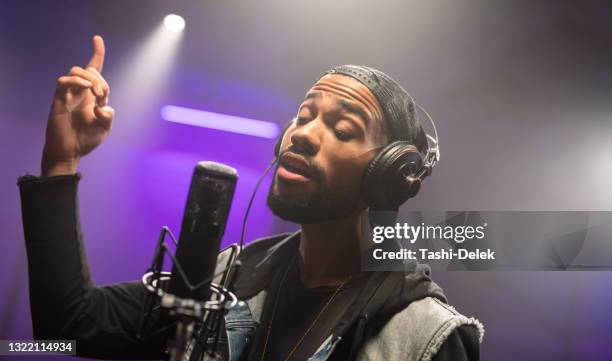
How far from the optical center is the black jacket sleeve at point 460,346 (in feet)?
4.26

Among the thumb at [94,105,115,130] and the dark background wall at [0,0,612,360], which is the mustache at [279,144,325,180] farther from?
the dark background wall at [0,0,612,360]

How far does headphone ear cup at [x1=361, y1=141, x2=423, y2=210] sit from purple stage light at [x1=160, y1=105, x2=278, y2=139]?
1.05 meters

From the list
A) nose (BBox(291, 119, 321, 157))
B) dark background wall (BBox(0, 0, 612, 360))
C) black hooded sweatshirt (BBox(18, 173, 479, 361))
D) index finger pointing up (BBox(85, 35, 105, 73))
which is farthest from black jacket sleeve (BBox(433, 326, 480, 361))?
index finger pointing up (BBox(85, 35, 105, 73))

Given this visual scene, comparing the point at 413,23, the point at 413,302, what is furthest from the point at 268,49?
the point at 413,302

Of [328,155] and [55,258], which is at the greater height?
[328,155]

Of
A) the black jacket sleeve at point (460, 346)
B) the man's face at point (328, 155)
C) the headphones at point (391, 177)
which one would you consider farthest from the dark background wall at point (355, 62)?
the man's face at point (328, 155)

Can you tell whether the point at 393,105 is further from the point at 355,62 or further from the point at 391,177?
the point at 355,62

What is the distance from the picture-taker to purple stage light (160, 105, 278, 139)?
7.41 feet

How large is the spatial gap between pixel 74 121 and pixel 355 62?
5.77ft

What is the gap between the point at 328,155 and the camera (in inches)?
57.4

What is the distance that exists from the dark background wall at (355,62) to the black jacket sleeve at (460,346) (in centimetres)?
60

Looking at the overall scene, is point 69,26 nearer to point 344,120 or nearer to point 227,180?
point 344,120

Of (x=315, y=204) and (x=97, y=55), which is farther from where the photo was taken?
(x=315, y=204)

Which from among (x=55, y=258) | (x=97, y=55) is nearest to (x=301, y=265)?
(x=55, y=258)
